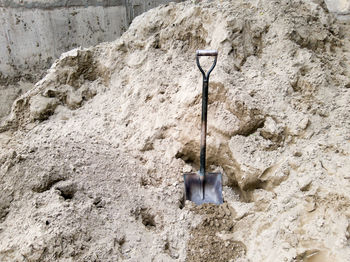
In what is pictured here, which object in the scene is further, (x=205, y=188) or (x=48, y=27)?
(x=48, y=27)

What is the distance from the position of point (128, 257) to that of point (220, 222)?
0.62 m

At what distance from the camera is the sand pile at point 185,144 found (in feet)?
5.00

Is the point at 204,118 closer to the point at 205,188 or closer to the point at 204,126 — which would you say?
the point at 204,126

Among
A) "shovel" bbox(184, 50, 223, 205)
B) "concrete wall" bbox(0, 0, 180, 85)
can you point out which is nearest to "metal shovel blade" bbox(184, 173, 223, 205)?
"shovel" bbox(184, 50, 223, 205)

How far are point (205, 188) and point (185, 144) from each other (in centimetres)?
37

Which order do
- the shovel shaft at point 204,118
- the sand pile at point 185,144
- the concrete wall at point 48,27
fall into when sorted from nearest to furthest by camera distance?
1. the sand pile at point 185,144
2. the shovel shaft at point 204,118
3. the concrete wall at point 48,27

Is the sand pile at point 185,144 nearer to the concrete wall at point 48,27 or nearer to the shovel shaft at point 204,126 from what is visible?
the shovel shaft at point 204,126

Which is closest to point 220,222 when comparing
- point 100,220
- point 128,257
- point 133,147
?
point 128,257

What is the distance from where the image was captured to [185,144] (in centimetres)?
220

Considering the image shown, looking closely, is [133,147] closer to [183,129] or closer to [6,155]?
[183,129]

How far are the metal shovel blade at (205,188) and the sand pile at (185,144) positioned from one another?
7 centimetres

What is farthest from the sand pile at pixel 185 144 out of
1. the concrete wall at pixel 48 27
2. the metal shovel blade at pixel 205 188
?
the concrete wall at pixel 48 27

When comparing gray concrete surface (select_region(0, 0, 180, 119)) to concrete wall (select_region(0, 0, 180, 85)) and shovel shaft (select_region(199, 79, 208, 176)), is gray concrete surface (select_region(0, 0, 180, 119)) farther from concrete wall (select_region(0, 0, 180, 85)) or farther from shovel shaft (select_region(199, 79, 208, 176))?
shovel shaft (select_region(199, 79, 208, 176))

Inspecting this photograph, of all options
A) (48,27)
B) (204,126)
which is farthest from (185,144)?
(48,27)
